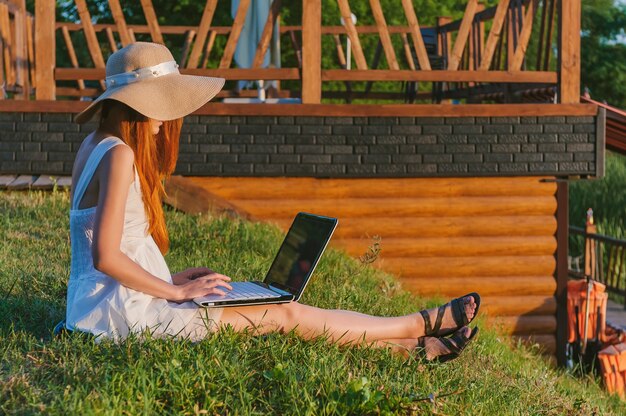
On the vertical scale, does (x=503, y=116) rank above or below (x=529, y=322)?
above

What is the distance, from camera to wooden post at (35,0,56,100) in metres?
9.09

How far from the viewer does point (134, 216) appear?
160 inches

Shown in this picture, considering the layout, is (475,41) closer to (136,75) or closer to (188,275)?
(188,275)

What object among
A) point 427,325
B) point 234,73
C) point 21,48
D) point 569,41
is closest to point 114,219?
point 427,325

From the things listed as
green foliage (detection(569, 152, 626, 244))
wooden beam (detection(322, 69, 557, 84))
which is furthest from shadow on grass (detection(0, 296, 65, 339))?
green foliage (detection(569, 152, 626, 244))

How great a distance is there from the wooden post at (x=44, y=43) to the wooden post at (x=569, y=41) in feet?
15.9

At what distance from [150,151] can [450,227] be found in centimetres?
610

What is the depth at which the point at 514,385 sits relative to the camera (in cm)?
483

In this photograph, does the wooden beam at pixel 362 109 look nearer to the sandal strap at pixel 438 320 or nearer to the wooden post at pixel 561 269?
the wooden post at pixel 561 269

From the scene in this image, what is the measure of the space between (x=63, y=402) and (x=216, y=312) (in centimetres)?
99

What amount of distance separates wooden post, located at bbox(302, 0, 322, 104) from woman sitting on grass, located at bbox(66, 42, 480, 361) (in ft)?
16.3

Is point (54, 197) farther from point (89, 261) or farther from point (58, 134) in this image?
point (89, 261)

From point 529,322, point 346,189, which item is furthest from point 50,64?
point 529,322

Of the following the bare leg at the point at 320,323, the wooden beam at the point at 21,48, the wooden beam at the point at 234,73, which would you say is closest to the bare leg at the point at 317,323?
the bare leg at the point at 320,323
